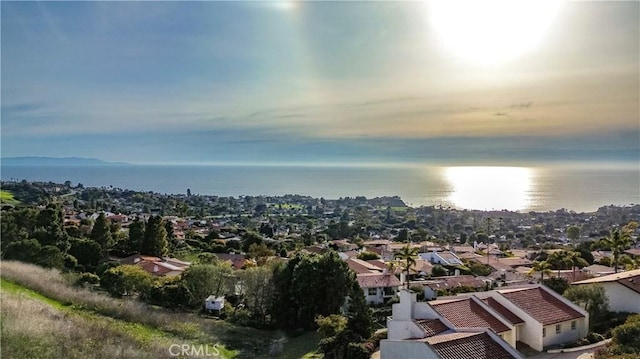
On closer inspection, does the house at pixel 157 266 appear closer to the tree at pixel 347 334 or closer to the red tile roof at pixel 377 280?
the red tile roof at pixel 377 280

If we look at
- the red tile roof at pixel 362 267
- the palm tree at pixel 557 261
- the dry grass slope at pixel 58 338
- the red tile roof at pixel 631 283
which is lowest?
the red tile roof at pixel 362 267

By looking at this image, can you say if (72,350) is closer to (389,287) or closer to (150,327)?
(150,327)

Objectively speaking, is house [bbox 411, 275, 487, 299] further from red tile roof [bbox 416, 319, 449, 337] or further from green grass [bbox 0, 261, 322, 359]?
red tile roof [bbox 416, 319, 449, 337]

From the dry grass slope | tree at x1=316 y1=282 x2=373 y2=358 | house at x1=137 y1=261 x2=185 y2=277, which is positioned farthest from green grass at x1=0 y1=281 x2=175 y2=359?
house at x1=137 y1=261 x2=185 y2=277

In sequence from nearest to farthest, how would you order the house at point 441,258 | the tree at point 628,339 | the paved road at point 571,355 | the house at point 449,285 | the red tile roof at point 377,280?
the tree at point 628,339 < the paved road at point 571,355 < the house at point 449,285 < the red tile roof at point 377,280 < the house at point 441,258

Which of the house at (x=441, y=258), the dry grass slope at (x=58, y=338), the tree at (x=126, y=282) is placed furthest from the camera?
the house at (x=441, y=258)

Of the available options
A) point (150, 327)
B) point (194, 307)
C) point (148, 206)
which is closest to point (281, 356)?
point (150, 327)

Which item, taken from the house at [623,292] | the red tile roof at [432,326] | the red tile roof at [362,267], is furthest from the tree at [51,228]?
the house at [623,292]
